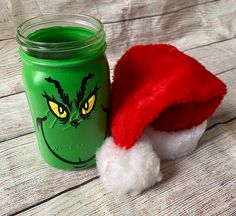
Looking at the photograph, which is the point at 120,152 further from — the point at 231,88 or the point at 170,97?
the point at 231,88

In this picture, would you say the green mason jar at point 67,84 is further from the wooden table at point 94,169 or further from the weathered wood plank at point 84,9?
the weathered wood plank at point 84,9

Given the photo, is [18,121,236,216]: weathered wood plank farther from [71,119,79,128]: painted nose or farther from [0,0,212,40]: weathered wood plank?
[0,0,212,40]: weathered wood plank

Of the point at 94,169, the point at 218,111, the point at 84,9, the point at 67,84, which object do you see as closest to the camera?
the point at 67,84

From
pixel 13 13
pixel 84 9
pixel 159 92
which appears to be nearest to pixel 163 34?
pixel 84 9

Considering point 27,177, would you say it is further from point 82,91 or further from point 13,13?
point 13,13

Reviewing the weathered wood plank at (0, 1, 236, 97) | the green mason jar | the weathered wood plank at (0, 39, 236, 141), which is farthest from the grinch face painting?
the weathered wood plank at (0, 1, 236, 97)

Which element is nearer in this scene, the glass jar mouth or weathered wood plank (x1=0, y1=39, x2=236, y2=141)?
the glass jar mouth
